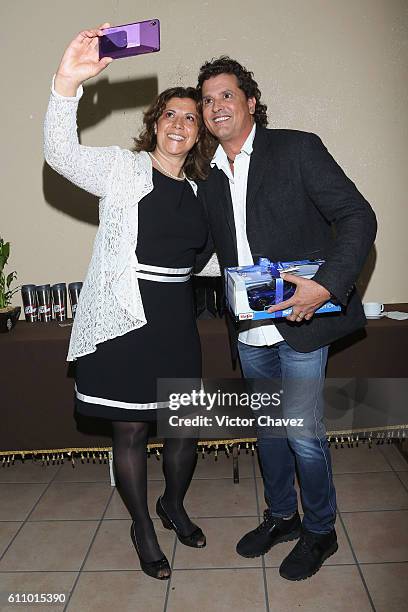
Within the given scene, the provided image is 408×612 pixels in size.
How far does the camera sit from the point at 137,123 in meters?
2.85

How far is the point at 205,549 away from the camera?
7.09 feet

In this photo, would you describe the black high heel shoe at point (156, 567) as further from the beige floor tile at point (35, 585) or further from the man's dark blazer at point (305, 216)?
the man's dark blazer at point (305, 216)

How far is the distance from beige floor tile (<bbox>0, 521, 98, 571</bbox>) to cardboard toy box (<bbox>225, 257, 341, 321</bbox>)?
1150mm

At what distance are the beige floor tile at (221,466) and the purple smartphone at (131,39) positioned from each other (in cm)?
188

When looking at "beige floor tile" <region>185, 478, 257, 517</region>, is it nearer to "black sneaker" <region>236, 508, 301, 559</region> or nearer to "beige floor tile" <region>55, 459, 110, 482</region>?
"black sneaker" <region>236, 508, 301, 559</region>

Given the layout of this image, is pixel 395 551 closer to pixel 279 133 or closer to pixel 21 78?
pixel 279 133

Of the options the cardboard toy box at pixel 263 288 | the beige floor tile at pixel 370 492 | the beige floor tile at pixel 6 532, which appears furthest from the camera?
the beige floor tile at pixel 370 492

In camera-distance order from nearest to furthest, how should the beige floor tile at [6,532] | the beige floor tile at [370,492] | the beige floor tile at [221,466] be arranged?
the beige floor tile at [6,532]
the beige floor tile at [370,492]
the beige floor tile at [221,466]

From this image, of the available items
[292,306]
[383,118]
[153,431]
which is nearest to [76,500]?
[153,431]

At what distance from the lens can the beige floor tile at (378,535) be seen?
81.2 inches

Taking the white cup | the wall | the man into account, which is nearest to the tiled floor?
the man

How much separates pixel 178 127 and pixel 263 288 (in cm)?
61

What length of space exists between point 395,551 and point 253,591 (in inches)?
21.0

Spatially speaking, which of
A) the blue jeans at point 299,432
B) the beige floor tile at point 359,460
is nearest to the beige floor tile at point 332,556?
the blue jeans at point 299,432
